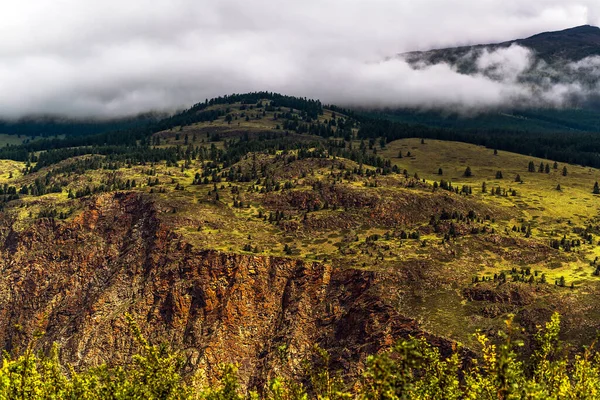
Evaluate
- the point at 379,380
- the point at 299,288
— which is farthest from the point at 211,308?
the point at 379,380

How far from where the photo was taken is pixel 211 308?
16150 cm

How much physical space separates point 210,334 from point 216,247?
30.4 m

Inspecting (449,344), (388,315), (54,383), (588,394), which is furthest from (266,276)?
(588,394)

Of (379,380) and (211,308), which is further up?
(379,380)

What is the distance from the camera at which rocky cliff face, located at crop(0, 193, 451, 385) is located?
146 meters

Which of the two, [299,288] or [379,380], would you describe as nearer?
[379,380]

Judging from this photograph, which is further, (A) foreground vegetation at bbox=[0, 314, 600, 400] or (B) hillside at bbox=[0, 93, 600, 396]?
(B) hillside at bbox=[0, 93, 600, 396]

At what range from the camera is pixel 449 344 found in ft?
404

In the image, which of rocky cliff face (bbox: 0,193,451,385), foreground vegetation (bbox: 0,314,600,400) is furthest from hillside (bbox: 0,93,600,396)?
foreground vegetation (bbox: 0,314,600,400)

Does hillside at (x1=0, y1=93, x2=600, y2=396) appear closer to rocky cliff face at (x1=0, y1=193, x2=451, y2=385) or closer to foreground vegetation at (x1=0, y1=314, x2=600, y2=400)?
rocky cliff face at (x1=0, y1=193, x2=451, y2=385)

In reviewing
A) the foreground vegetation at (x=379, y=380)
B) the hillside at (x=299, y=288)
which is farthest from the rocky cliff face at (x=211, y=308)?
the foreground vegetation at (x=379, y=380)

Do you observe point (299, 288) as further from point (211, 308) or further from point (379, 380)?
point (379, 380)

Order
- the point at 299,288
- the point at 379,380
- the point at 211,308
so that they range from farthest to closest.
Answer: the point at 299,288 → the point at 211,308 → the point at 379,380

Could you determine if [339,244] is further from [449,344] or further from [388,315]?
[449,344]
